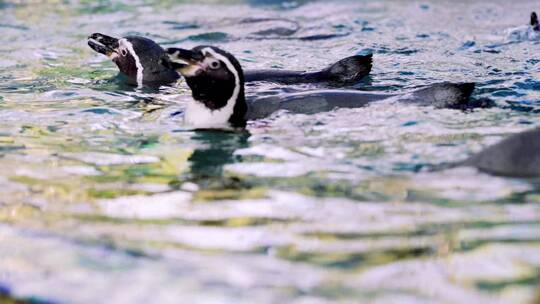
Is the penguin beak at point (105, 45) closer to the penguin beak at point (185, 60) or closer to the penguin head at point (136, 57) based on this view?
the penguin head at point (136, 57)

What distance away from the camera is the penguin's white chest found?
555 centimetres

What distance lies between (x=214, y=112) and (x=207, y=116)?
0.06m

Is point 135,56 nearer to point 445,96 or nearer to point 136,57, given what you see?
point 136,57

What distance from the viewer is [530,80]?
6625mm

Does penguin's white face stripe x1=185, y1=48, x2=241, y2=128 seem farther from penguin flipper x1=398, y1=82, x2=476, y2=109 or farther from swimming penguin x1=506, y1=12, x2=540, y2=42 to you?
swimming penguin x1=506, y1=12, x2=540, y2=42

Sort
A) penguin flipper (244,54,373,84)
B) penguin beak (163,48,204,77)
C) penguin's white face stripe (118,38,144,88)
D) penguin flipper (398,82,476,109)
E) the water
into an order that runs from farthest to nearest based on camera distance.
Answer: penguin's white face stripe (118,38,144,88), penguin flipper (244,54,373,84), penguin flipper (398,82,476,109), penguin beak (163,48,204,77), the water

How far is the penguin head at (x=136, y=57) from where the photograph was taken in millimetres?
7328

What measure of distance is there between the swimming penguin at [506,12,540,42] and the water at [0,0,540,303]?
97cm

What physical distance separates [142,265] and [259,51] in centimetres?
583

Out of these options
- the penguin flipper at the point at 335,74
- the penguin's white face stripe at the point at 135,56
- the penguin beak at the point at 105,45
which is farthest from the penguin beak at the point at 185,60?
the penguin beak at the point at 105,45

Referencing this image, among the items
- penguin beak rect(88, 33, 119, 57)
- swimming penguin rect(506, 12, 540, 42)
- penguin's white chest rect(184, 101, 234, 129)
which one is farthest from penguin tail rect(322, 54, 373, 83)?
swimming penguin rect(506, 12, 540, 42)

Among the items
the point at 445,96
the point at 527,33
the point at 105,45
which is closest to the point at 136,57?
the point at 105,45

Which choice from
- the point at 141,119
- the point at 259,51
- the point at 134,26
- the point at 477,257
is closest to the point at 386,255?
the point at 477,257

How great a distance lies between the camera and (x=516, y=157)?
398 centimetres
